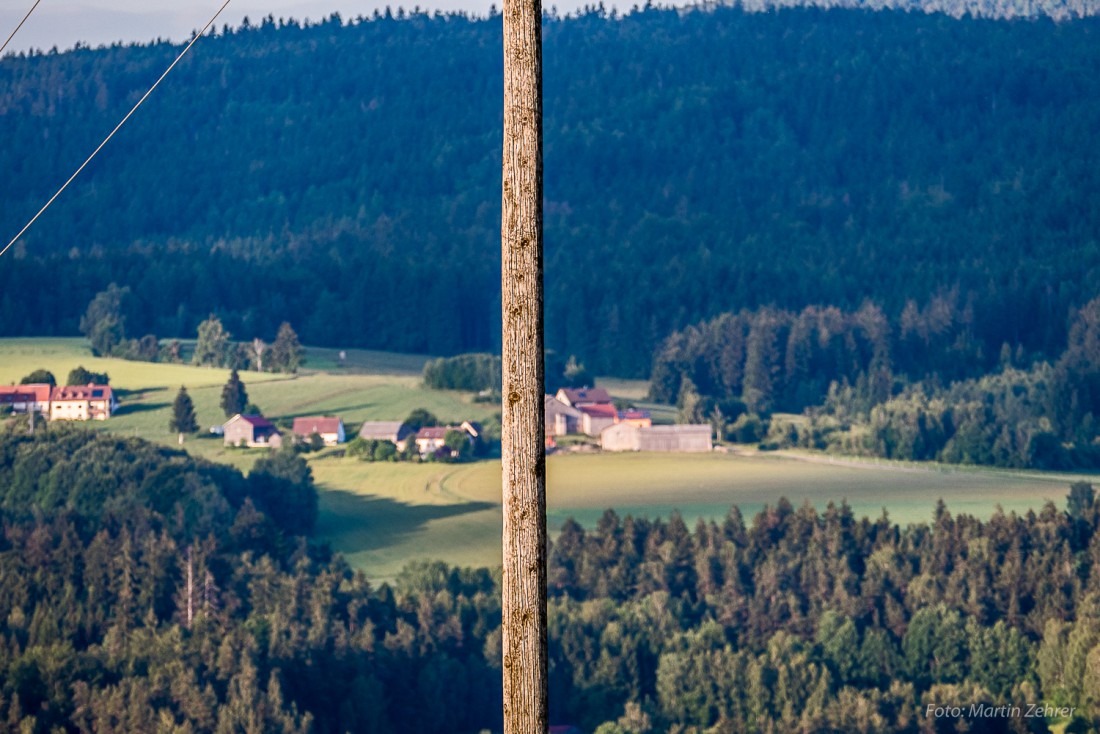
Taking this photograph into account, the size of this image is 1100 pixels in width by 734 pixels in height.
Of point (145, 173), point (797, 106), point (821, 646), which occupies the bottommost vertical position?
point (821, 646)

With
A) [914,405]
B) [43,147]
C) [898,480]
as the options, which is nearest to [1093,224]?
[914,405]

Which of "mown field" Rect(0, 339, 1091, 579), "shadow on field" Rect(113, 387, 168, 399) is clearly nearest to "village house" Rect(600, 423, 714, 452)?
"mown field" Rect(0, 339, 1091, 579)

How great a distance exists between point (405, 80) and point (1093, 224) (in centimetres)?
5417

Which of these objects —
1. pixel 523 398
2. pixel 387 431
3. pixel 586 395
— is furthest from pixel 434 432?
pixel 523 398

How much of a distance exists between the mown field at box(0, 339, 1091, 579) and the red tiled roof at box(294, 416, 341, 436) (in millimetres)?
644

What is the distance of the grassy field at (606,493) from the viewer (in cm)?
7031

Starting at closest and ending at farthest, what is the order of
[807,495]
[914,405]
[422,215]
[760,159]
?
[807,495] < [914,405] < [422,215] < [760,159]

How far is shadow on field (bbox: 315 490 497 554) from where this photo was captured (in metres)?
71.0

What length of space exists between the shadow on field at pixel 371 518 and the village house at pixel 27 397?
47.0 feet

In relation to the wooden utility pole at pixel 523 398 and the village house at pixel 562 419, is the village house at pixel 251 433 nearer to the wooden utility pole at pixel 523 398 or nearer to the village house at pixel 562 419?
the village house at pixel 562 419

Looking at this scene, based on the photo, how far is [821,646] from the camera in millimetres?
62344

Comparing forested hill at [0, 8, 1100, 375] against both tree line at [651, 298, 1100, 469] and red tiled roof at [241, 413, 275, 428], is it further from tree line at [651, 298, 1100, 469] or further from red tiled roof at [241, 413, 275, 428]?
red tiled roof at [241, 413, 275, 428]

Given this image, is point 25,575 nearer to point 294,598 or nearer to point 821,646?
point 294,598

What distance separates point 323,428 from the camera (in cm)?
7769
